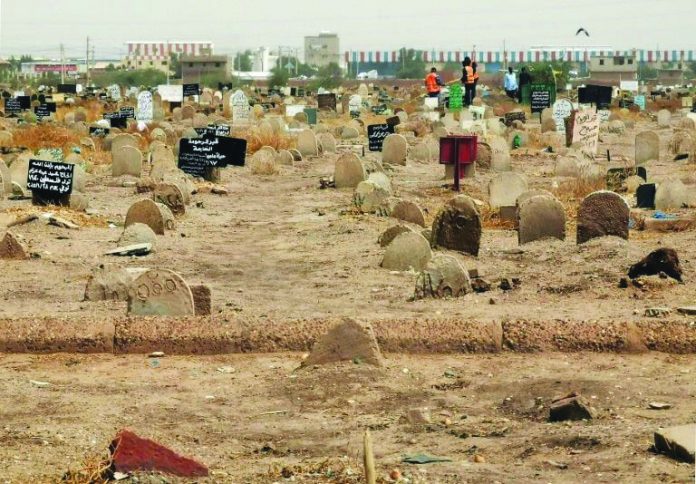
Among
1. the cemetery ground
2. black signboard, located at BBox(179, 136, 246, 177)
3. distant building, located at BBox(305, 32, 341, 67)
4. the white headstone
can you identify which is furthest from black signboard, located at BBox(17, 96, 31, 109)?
distant building, located at BBox(305, 32, 341, 67)

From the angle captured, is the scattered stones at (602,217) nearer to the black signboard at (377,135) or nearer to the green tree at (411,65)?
the black signboard at (377,135)

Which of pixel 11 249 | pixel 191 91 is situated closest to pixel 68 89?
pixel 191 91

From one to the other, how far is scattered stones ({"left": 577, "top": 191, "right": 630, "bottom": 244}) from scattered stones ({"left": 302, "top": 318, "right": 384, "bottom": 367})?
483cm

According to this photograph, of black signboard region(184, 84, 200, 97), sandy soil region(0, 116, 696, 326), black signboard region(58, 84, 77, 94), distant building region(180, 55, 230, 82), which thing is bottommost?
sandy soil region(0, 116, 696, 326)

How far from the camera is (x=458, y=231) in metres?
12.7

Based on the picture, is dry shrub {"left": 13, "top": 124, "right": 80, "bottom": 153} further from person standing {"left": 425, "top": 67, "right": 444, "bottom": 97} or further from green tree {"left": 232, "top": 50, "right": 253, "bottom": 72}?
green tree {"left": 232, "top": 50, "right": 253, "bottom": 72}

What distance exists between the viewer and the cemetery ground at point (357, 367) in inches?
254

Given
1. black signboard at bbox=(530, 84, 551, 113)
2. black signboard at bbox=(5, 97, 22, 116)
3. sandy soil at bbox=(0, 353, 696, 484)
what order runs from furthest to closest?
black signboard at bbox=(5, 97, 22, 116)
black signboard at bbox=(530, 84, 551, 113)
sandy soil at bbox=(0, 353, 696, 484)

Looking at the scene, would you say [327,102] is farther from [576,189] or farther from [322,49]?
[322,49]

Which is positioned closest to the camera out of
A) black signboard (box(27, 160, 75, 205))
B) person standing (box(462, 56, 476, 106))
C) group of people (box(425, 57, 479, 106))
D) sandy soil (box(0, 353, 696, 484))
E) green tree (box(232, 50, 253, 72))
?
sandy soil (box(0, 353, 696, 484))

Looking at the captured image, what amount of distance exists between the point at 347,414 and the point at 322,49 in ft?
501

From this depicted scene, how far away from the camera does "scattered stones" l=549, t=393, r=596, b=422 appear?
7.01 meters

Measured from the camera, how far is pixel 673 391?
304 inches

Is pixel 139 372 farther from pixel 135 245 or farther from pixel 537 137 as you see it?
pixel 537 137
